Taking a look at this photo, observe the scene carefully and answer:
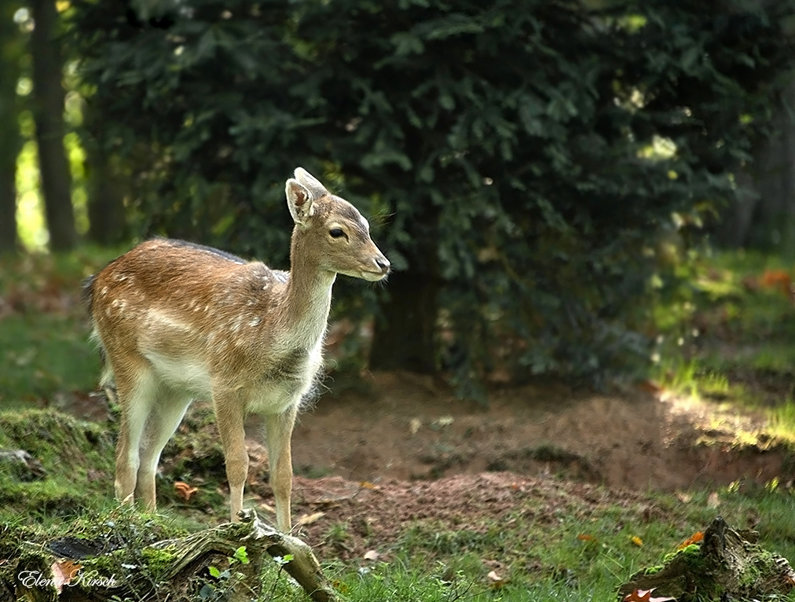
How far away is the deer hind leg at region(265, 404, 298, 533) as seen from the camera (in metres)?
6.18

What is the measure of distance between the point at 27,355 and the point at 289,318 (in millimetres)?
6480

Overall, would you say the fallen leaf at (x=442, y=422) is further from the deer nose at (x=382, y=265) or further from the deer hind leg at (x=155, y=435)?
the deer nose at (x=382, y=265)

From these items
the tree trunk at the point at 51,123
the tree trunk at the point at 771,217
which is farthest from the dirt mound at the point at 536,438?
the tree trunk at the point at 51,123

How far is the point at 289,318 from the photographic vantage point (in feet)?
20.0

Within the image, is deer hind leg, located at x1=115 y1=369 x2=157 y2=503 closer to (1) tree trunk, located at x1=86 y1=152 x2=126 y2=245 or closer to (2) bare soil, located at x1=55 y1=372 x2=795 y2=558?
(2) bare soil, located at x1=55 y1=372 x2=795 y2=558

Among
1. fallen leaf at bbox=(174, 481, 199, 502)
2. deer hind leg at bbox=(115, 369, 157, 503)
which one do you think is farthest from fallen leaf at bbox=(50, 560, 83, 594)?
fallen leaf at bbox=(174, 481, 199, 502)

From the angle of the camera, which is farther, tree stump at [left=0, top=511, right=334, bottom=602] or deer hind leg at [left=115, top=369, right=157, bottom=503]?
deer hind leg at [left=115, top=369, right=157, bottom=503]

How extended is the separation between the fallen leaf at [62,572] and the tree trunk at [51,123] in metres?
12.2

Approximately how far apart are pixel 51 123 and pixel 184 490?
11.7 meters

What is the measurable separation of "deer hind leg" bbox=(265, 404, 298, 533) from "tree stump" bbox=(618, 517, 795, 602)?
197 cm

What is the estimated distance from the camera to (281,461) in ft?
20.4

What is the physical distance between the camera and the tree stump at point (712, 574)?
4926mm

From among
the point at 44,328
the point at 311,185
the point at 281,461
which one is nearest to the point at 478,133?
the point at 311,185

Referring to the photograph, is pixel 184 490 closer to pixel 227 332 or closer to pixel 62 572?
pixel 227 332
